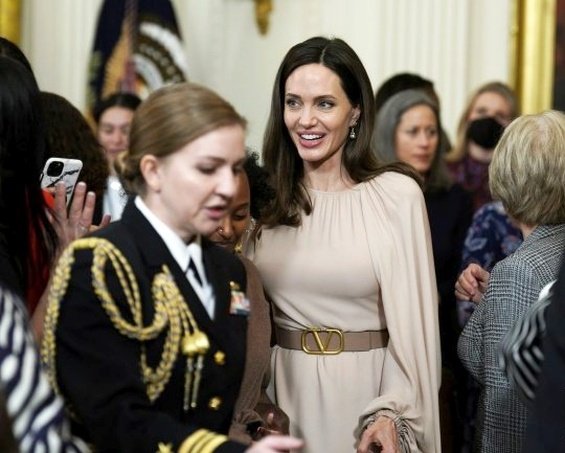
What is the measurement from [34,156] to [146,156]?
13.3 inches

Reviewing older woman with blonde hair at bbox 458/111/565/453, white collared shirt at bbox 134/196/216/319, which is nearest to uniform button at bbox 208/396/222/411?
white collared shirt at bbox 134/196/216/319

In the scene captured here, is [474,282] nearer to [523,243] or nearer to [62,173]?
[523,243]

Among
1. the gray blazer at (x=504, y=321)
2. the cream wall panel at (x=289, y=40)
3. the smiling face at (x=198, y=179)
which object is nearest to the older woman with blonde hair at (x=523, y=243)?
the gray blazer at (x=504, y=321)

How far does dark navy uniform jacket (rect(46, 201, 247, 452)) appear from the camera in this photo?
277 centimetres

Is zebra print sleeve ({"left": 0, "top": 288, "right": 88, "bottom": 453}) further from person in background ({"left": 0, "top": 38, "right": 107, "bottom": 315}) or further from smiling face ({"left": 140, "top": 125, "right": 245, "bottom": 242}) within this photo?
smiling face ({"left": 140, "top": 125, "right": 245, "bottom": 242})

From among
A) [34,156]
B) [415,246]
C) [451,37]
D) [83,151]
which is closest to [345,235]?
[415,246]

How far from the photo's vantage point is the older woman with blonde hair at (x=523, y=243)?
154 inches

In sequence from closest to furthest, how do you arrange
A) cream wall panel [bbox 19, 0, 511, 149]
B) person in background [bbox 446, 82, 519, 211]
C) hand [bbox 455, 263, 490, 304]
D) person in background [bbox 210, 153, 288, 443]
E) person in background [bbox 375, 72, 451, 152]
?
1. person in background [bbox 210, 153, 288, 443]
2. hand [bbox 455, 263, 490, 304]
3. person in background [bbox 375, 72, 451, 152]
4. person in background [bbox 446, 82, 519, 211]
5. cream wall panel [bbox 19, 0, 511, 149]

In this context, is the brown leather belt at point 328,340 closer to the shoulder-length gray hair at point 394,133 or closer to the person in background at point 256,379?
the person in background at point 256,379

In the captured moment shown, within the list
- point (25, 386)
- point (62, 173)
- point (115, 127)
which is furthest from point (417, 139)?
point (25, 386)

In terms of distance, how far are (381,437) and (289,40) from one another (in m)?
4.62

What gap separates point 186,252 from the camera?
296 cm

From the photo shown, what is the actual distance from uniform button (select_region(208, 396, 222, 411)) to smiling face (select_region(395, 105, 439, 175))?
3107 mm

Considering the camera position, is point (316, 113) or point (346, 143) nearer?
point (316, 113)
